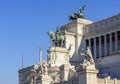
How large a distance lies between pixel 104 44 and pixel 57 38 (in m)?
7.61

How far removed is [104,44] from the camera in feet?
217

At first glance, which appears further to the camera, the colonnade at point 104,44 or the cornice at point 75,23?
the cornice at point 75,23

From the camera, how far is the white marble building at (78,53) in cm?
5153

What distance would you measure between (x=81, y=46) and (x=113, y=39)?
7.06 metres

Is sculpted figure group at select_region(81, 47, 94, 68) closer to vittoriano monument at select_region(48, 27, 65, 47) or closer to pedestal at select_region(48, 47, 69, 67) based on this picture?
pedestal at select_region(48, 47, 69, 67)

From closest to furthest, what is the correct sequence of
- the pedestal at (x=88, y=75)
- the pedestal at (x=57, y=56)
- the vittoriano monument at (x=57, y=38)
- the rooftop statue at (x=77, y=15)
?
the pedestal at (x=88, y=75), the pedestal at (x=57, y=56), the vittoriano monument at (x=57, y=38), the rooftop statue at (x=77, y=15)

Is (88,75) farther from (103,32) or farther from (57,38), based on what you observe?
(103,32)

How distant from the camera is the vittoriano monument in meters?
65.2

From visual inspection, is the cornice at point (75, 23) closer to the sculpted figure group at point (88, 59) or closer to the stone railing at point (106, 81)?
the stone railing at point (106, 81)

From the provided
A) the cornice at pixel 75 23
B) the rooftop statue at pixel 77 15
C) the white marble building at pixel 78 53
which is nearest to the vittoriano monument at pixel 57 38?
the white marble building at pixel 78 53

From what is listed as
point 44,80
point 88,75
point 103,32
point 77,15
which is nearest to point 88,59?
point 88,75

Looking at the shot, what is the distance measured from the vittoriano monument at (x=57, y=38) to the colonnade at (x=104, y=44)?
512 cm

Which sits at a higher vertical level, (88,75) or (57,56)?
(57,56)

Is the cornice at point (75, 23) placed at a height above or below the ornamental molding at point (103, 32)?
above
